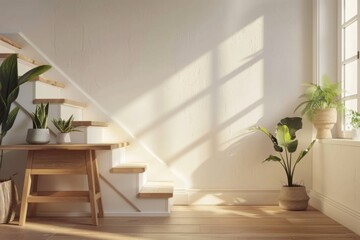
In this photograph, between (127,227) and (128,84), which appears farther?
(128,84)

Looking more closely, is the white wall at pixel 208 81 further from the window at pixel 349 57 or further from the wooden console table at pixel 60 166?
the wooden console table at pixel 60 166

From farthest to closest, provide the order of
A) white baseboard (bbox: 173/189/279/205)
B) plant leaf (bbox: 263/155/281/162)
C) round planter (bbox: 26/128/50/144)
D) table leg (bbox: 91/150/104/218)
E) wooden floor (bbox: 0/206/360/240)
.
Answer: white baseboard (bbox: 173/189/279/205) → plant leaf (bbox: 263/155/281/162) → table leg (bbox: 91/150/104/218) → round planter (bbox: 26/128/50/144) → wooden floor (bbox: 0/206/360/240)

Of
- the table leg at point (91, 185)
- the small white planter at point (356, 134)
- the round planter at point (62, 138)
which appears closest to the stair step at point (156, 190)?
the table leg at point (91, 185)

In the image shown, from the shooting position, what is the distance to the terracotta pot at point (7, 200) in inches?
127

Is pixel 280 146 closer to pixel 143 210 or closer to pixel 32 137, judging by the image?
pixel 143 210

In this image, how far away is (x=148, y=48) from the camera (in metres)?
4.17

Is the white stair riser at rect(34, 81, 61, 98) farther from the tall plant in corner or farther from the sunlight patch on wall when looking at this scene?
the sunlight patch on wall

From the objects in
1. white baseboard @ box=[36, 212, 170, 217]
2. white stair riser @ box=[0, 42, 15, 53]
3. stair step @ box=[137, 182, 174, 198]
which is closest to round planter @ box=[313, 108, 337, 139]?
stair step @ box=[137, 182, 174, 198]

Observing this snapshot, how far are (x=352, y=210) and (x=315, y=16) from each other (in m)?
1.84

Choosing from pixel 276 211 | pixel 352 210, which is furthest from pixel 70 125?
pixel 352 210

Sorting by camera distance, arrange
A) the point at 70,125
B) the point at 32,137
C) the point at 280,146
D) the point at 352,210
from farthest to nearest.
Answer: the point at 280,146 → the point at 70,125 → the point at 32,137 → the point at 352,210

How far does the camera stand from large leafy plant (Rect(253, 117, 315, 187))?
12.3ft

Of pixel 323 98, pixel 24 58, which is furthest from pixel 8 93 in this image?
pixel 323 98

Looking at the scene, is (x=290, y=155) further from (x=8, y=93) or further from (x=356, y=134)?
(x=8, y=93)
